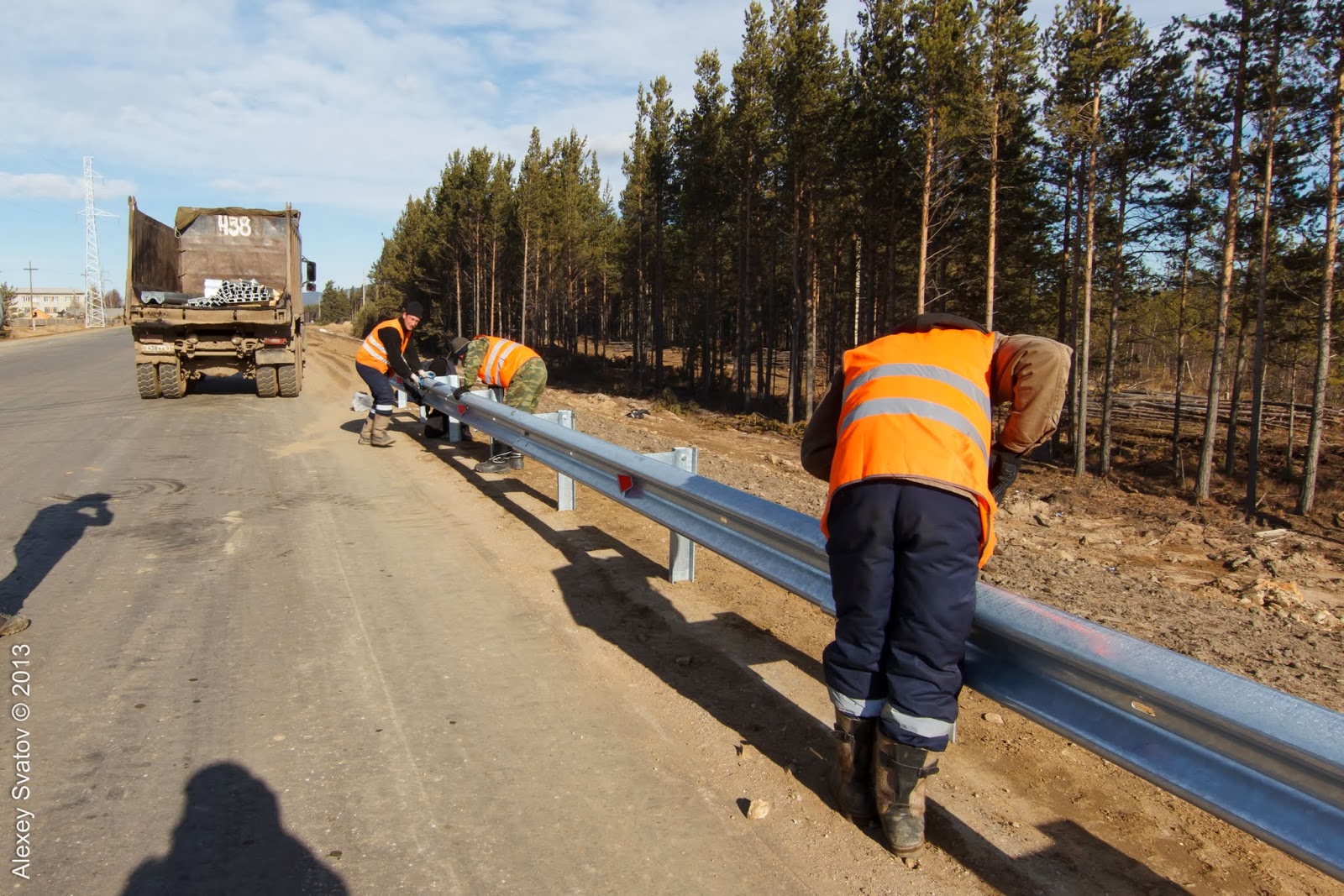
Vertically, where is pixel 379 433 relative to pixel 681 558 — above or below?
above

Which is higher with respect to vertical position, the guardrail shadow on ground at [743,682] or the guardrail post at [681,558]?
the guardrail post at [681,558]

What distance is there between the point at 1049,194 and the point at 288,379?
24193mm

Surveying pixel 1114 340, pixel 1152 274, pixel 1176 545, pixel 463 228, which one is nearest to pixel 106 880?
pixel 1176 545

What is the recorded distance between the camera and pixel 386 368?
9.95 meters

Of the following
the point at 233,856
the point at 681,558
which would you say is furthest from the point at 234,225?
the point at 233,856

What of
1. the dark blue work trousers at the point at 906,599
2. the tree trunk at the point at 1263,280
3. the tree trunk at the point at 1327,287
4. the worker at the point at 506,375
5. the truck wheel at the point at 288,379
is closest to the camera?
the dark blue work trousers at the point at 906,599

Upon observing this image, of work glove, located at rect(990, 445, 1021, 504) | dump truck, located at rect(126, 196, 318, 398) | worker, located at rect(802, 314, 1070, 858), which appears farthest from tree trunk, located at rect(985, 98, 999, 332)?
worker, located at rect(802, 314, 1070, 858)

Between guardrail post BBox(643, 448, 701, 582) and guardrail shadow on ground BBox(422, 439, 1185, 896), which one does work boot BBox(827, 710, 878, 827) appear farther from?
guardrail post BBox(643, 448, 701, 582)

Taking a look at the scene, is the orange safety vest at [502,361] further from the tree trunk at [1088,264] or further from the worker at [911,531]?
the tree trunk at [1088,264]

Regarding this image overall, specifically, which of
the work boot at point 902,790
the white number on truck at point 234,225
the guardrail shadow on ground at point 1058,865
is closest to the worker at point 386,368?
the work boot at point 902,790

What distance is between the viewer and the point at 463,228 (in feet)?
171

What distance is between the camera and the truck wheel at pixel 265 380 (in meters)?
14.8

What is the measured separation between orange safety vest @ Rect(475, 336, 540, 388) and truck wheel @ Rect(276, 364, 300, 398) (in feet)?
26.9

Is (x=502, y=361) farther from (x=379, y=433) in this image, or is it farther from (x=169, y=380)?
(x=169, y=380)
